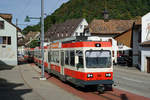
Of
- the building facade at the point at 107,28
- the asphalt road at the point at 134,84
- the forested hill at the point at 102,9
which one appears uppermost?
the forested hill at the point at 102,9

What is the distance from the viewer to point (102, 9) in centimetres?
9394

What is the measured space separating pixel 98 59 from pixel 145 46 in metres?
17.2

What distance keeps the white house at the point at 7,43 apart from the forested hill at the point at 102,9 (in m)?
43.6

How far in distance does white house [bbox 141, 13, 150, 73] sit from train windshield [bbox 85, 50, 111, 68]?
52.5ft

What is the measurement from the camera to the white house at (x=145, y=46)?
2867 centimetres

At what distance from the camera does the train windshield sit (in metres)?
13.1

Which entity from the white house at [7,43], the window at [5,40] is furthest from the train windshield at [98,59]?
the window at [5,40]

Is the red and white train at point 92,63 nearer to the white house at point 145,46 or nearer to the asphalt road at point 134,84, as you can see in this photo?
the asphalt road at point 134,84

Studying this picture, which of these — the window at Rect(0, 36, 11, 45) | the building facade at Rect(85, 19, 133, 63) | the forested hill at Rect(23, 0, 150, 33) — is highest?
the forested hill at Rect(23, 0, 150, 33)

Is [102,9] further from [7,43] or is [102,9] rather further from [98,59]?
[98,59]

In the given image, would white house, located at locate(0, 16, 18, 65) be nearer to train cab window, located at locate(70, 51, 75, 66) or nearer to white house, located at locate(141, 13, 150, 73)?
white house, located at locate(141, 13, 150, 73)

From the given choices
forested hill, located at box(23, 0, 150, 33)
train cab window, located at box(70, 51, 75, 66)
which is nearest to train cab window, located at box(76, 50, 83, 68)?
train cab window, located at box(70, 51, 75, 66)

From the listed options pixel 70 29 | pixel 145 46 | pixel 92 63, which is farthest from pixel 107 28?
pixel 92 63

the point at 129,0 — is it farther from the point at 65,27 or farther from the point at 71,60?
the point at 71,60
